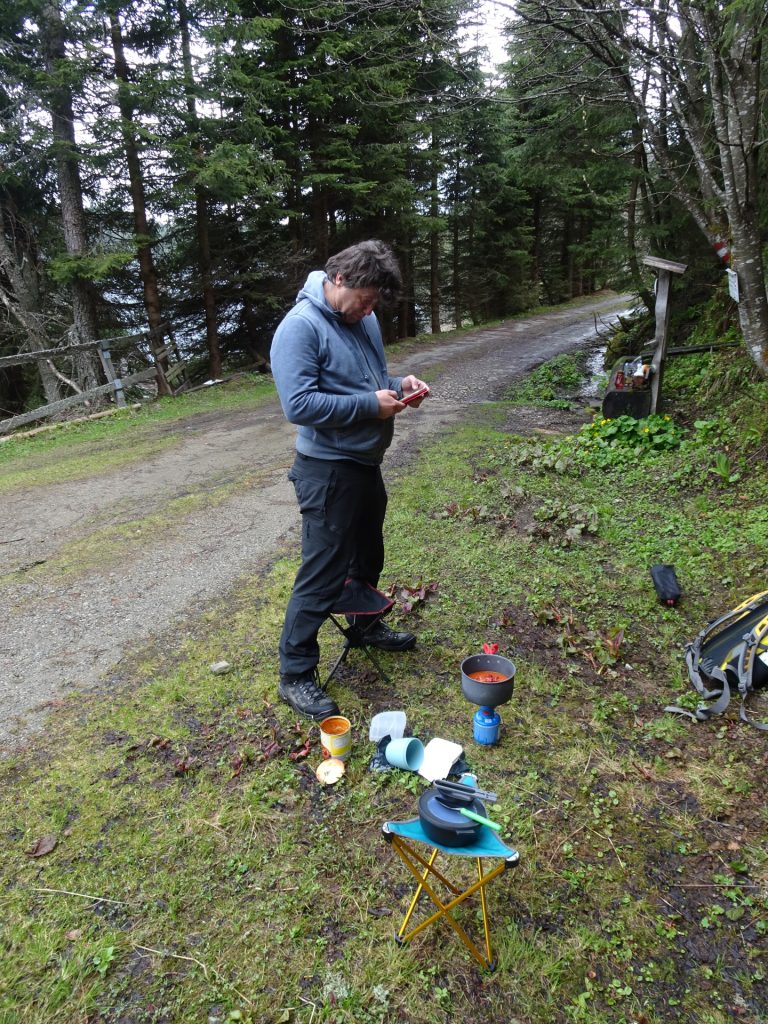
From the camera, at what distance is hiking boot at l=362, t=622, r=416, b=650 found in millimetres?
3176

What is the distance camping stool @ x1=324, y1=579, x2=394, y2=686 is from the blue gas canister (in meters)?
0.58

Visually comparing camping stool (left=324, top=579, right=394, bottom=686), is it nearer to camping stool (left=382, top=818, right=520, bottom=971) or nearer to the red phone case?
the red phone case

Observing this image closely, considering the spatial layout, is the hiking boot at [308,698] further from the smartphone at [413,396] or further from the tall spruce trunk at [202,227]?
the tall spruce trunk at [202,227]

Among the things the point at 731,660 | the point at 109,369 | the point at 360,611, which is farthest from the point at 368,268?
the point at 109,369

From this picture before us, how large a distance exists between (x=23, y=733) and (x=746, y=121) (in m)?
6.20

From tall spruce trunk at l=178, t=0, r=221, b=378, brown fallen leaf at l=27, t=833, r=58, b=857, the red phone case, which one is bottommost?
brown fallen leaf at l=27, t=833, r=58, b=857

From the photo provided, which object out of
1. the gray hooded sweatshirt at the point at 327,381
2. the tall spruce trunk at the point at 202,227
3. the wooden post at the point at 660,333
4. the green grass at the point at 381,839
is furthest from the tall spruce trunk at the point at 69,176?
the gray hooded sweatshirt at the point at 327,381

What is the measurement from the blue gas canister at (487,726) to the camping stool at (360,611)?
584mm

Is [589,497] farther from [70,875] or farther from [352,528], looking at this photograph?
[70,875]

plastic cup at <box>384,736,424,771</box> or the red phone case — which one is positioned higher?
the red phone case

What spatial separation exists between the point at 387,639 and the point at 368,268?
6.00ft

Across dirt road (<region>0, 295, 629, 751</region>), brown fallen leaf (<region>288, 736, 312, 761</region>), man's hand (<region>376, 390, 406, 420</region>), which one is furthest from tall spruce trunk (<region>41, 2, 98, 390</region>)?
brown fallen leaf (<region>288, 736, 312, 761</region>)

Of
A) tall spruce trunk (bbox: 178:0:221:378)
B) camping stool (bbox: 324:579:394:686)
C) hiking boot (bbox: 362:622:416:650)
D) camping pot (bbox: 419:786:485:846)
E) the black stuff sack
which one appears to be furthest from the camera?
tall spruce trunk (bbox: 178:0:221:378)

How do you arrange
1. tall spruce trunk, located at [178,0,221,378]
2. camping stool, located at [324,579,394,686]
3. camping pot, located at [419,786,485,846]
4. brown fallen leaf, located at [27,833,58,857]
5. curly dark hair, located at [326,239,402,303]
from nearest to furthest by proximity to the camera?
1. camping pot, located at [419,786,485,846]
2. brown fallen leaf, located at [27,833,58,857]
3. curly dark hair, located at [326,239,402,303]
4. camping stool, located at [324,579,394,686]
5. tall spruce trunk, located at [178,0,221,378]
